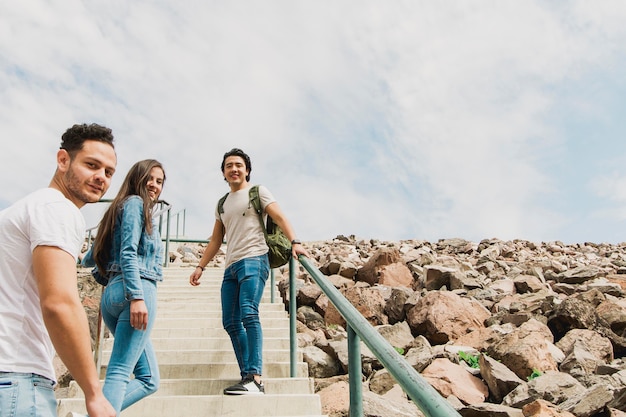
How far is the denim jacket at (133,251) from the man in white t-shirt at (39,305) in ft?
3.19

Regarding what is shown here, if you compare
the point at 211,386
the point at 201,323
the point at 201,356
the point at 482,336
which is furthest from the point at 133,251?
the point at 482,336

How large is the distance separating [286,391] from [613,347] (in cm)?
359

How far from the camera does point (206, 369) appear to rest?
3.69 metres

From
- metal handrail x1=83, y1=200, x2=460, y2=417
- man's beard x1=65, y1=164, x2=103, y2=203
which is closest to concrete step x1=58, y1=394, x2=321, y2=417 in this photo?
metal handrail x1=83, y1=200, x2=460, y2=417

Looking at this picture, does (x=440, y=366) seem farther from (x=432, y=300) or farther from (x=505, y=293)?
(x=505, y=293)

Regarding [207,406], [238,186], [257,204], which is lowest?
[207,406]

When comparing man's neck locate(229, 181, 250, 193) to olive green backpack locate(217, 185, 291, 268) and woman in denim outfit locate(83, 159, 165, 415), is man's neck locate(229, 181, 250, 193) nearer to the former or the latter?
olive green backpack locate(217, 185, 291, 268)

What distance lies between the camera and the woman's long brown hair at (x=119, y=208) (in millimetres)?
2320

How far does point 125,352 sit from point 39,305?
1.04 meters

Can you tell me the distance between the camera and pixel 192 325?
463 cm

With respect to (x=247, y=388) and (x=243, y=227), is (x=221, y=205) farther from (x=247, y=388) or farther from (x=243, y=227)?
(x=247, y=388)

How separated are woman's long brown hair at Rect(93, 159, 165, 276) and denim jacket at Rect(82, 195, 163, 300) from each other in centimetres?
2

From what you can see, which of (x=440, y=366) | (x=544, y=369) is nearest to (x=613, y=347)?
(x=544, y=369)

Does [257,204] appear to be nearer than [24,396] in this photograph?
No
